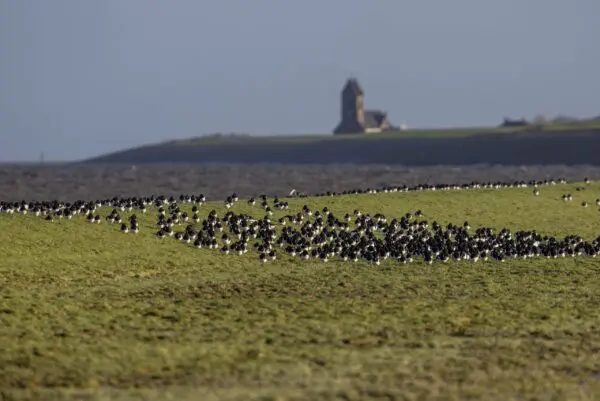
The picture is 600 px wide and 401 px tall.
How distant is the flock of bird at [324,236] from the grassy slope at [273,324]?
1213 millimetres

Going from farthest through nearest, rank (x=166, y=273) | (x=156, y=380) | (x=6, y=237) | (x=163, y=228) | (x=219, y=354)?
(x=163, y=228)
(x=6, y=237)
(x=166, y=273)
(x=219, y=354)
(x=156, y=380)

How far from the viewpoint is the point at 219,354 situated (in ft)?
83.6

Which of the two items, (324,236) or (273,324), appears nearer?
(273,324)

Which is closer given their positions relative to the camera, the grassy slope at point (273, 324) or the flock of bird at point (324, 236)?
the grassy slope at point (273, 324)

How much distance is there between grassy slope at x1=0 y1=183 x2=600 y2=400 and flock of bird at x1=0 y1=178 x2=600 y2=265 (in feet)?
3.98

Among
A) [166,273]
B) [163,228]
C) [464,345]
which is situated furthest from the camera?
[163,228]

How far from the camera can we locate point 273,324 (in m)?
29.6

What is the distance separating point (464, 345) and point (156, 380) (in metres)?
7.27

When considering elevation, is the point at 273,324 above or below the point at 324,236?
below

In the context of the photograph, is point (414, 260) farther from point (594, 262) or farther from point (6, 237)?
point (6, 237)

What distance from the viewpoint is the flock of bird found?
46.8m

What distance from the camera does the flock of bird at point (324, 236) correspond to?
154 feet

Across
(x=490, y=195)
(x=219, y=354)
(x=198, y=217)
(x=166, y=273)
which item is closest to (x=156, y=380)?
(x=219, y=354)

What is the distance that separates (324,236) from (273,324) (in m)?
20.8
